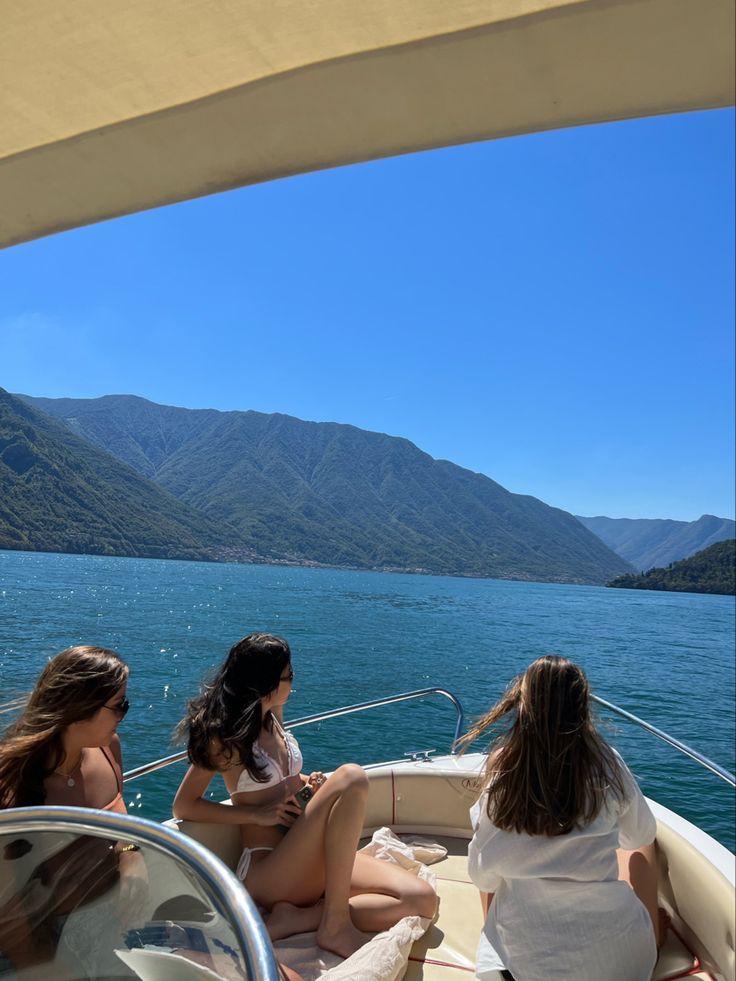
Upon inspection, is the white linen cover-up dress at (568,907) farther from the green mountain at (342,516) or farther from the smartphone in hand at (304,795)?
the green mountain at (342,516)

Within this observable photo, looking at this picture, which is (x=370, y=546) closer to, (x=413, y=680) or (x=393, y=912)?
(x=413, y=680)

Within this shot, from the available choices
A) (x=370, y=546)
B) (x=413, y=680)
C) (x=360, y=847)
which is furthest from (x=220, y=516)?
(x=360, y=847)

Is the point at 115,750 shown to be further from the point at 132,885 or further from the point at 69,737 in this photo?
the point at 132,885

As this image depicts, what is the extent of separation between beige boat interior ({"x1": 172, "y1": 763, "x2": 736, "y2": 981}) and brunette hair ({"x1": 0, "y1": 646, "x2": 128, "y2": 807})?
0.53 metres

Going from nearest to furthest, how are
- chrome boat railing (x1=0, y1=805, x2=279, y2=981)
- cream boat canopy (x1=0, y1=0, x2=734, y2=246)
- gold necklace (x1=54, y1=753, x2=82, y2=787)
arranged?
1. chrome boat railing (x1=0, y1=805, x2=279, y2=981)
2. cream boat canopy (x1=0, y1=0, x2=734, y2=246)
3. gold necklace (x1=54, y1=753, x2=82, y2=787)

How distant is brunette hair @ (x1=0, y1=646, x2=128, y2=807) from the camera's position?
1655 mm

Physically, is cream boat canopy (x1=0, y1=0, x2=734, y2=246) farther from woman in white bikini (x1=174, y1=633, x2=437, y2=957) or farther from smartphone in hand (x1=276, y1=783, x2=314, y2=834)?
smartphone in hand (x1=276, y1=783, x2=314, y2=834)

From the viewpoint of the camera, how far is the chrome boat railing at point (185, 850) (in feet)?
2.55

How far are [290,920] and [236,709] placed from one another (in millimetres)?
592

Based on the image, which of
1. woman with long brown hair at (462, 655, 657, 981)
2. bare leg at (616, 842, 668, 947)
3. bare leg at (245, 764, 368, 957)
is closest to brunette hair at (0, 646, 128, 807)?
bare leg at (245, 764, 368, 957)

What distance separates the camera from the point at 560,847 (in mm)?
1545

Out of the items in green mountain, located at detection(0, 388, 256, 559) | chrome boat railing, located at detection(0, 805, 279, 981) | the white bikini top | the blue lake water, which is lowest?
the blue lake water

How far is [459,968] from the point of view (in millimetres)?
1897

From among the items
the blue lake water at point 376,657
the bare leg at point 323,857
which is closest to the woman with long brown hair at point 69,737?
the blue lake water at point 376,657
